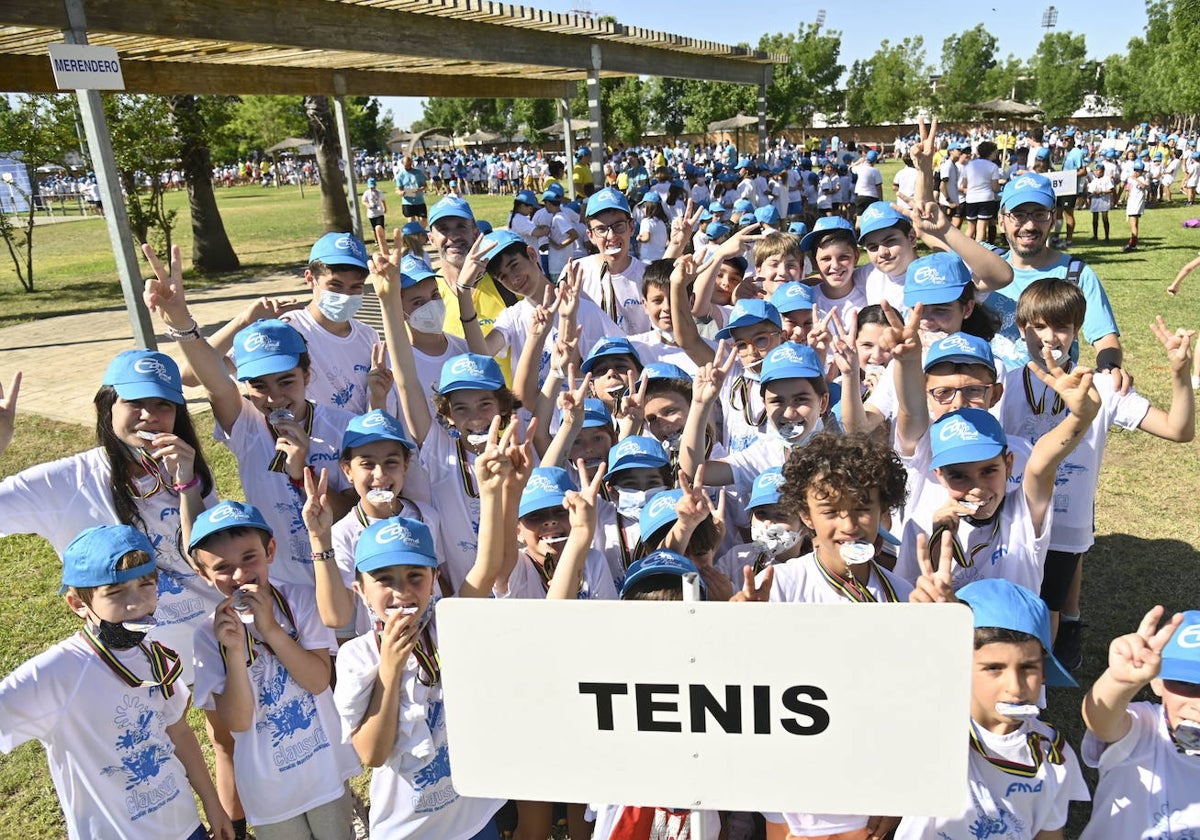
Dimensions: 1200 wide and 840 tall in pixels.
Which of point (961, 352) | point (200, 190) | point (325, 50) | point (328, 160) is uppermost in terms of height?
point (325, 50)

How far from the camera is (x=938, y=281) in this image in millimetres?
3916

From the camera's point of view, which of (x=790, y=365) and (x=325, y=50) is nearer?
(x=790, y=365)

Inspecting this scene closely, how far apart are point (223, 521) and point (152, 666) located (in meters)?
0.51

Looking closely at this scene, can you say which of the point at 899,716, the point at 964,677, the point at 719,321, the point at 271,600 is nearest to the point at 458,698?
the point at 899,716

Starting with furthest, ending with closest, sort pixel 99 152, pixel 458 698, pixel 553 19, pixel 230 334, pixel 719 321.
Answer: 1. pixel 553 19
2. pixel 99 152
3. pixel 719 321
4. pixel 230 334
5. pixel 458 698

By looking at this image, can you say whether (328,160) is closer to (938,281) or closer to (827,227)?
(827,227)

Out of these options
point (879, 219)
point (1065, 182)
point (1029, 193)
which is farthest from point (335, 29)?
point (1065, 182)

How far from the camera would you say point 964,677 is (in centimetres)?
148

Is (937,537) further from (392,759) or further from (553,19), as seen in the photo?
(553,19)

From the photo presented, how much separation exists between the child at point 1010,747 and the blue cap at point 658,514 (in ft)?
3.56

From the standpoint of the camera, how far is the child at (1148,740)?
7.18ft

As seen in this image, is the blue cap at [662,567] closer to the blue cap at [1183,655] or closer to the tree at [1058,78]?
the blue cap at [1183,655]

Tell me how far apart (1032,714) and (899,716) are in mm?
1062

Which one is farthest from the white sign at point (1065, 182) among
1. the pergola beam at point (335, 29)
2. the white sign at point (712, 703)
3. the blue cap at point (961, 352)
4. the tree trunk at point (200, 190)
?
the tree trunk at point (200, 190)
